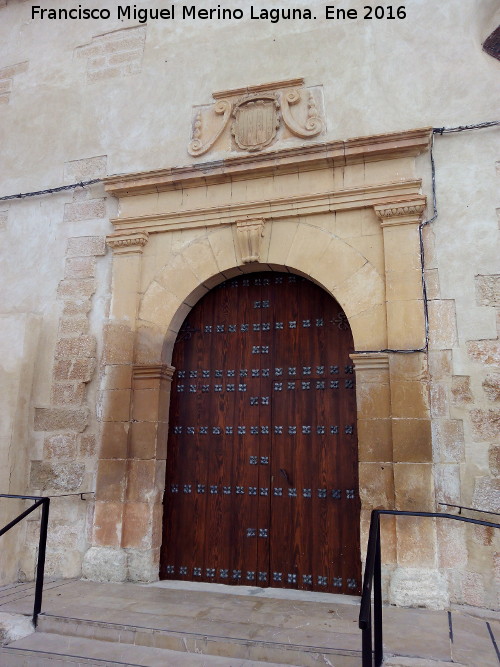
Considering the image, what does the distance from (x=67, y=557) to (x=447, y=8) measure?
5.46 meters

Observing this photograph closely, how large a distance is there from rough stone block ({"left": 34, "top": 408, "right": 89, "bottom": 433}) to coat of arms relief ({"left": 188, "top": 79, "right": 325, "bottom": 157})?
97.8 inches

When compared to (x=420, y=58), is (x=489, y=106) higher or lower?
lower

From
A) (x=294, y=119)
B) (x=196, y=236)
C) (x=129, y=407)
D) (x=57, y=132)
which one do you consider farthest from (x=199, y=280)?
(x=57, y=132)

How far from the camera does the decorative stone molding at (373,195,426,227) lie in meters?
4.33

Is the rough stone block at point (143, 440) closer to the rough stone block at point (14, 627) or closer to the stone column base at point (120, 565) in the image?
the stone column base at point (120, 565)

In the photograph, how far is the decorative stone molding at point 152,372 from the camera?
15.3 feet

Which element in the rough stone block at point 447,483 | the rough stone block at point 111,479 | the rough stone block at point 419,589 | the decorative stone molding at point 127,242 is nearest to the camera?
the rough stone block at point 419,589

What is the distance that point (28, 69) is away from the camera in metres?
5.99

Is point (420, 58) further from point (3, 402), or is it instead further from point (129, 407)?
point (3, 402)

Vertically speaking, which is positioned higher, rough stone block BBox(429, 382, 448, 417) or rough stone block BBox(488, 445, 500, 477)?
rough stone block BBox(429, 382, 448, 417)

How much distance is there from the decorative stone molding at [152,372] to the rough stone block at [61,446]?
2.47ft

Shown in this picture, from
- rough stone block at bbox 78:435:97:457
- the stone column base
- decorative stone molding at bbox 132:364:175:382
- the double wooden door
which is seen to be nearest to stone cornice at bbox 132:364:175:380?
decorative stone molding at bbox 132:364:175:382

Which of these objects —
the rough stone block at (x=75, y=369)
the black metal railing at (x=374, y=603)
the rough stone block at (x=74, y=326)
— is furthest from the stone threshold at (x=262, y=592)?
the rough stone block at (x=74, y=326)

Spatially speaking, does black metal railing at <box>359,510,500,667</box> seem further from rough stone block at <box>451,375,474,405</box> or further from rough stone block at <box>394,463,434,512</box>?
rough stone block at <box>451,375,474,405</box>
